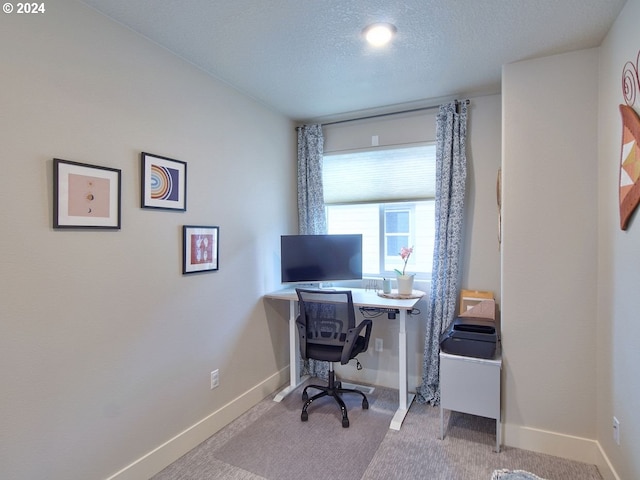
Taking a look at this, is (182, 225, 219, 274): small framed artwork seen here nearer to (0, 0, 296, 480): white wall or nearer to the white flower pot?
(0, 0, 296, 480): white wall

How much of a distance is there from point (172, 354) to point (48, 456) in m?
0.73

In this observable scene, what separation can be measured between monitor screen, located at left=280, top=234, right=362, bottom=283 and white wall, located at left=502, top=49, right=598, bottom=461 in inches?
49.7

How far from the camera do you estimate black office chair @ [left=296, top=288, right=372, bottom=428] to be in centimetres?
263

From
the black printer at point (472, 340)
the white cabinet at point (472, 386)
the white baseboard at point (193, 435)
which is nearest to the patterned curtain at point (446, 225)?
the black printer at point (472, 340)

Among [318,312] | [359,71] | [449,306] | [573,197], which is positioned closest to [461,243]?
[449,306]

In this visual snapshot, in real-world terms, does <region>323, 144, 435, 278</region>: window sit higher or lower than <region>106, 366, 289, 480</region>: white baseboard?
higher

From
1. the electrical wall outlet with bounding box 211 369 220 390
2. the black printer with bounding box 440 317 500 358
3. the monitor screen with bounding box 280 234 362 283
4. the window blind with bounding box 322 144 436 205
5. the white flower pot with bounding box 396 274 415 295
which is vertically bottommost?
the electrical wall outlet with bounding box 211 369 220 390

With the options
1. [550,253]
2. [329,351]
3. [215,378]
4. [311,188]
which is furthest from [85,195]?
[550,253]

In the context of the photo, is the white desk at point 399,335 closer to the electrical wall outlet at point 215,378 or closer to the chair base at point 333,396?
the chair base at point 333,396

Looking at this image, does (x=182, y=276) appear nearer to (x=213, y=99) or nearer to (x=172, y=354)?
(x=172, y=354)

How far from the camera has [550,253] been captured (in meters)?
2.22

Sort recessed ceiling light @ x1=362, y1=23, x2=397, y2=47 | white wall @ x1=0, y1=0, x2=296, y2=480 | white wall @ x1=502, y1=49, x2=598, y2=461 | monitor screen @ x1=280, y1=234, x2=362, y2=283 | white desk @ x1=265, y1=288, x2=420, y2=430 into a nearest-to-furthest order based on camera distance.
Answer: white wall @ x1=0, y1=0, x2=296, y2=480 < recessed ceiling light @ x1=362, y1=23, x2=397, y2=47 < white wall @ x1=502, y1=49, x2=598, y2=461 < white desk @ x1=265, y1=288, x2=420, y2=430 < monitor screen @ x1=280, y1=234, x2=362, y2=283

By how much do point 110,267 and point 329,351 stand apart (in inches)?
64.5

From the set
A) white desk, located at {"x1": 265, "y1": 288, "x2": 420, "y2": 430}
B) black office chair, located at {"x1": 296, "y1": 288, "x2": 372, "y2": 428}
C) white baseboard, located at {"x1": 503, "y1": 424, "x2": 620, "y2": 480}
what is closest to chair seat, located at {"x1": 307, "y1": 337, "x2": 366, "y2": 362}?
black office chair, located at {"x1": 296, "y1": 288, "x2": 372, "y2": 428}
